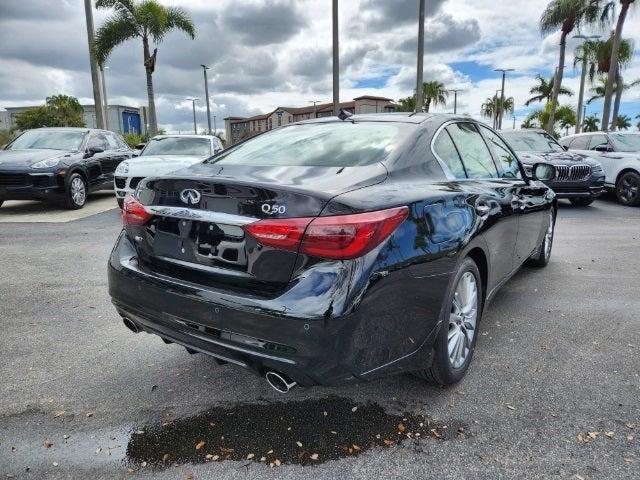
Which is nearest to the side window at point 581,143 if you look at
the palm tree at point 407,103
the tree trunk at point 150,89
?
the tree trunk at point 150,89

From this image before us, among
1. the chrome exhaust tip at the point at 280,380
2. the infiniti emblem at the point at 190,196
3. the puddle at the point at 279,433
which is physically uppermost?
the infiniti emblem at the point at 190,196

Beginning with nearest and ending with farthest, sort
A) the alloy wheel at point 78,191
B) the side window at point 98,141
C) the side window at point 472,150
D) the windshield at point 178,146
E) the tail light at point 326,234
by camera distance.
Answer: the tail light at point 326,234 → the side window at point 472,150 → the alloy wheel at point 78,191 → the windshield at point 178,146 → the side window at point 98,141

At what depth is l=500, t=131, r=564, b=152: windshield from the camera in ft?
35.2

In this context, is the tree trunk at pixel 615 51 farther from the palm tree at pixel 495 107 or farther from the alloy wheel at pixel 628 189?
the palm tree at pixel 495 107

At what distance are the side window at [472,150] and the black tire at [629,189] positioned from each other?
8.90m

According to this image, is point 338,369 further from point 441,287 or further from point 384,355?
point 441,287

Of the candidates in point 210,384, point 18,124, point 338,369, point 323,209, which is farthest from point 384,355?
point 18,124

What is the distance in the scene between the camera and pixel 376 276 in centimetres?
207

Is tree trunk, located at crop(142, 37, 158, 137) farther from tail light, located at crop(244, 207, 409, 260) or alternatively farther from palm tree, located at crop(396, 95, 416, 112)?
palm tree, located at crop(396, 95, 416, 112)

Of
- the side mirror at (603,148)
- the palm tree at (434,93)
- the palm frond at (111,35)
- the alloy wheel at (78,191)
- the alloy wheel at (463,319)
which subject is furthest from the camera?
the palm tree at (434,93)

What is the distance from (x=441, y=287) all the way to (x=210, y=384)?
4.67ft

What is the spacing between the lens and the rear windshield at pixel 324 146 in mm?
2615

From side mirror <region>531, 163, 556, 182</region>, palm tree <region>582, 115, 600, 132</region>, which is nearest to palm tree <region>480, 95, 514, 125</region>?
palm tree <region>582, 115, 600, 132</region>

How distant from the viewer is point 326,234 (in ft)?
6.59
